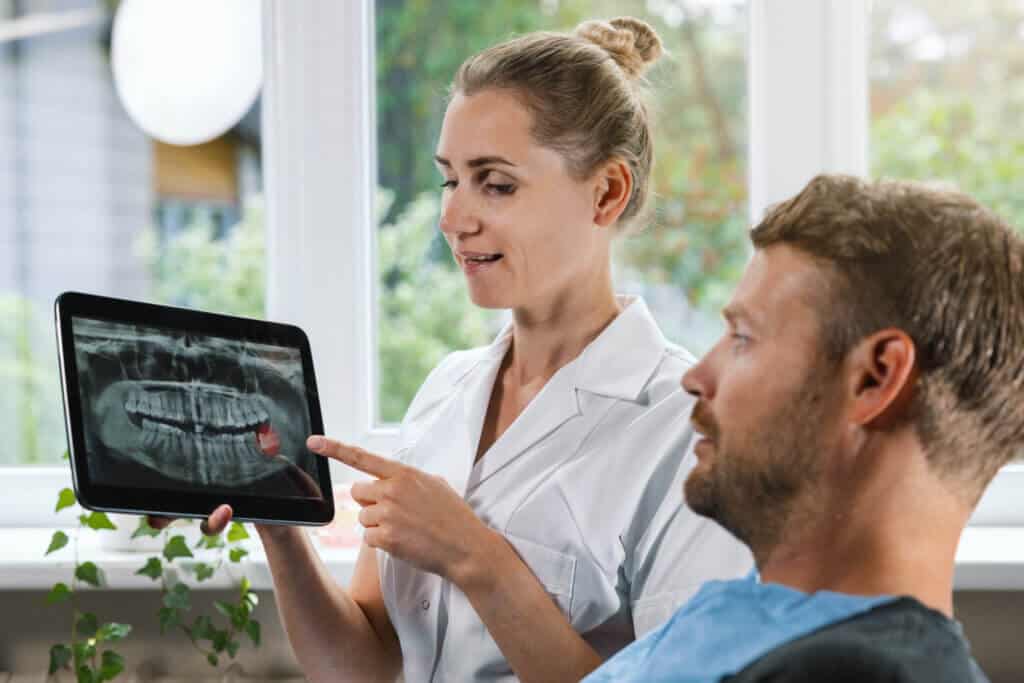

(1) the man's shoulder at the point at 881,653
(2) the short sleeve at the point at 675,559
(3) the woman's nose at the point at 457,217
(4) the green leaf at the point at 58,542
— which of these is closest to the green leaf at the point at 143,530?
(4) the green leaf at the point at 58,542

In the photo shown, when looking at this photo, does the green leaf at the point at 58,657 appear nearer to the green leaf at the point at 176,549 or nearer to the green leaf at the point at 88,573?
the green leaf at the point at 88,573

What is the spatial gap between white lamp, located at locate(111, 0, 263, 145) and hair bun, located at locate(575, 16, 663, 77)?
965mm

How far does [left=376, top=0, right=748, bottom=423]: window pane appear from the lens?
2320mm

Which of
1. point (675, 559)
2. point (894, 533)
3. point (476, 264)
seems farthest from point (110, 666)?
point (894, 533)

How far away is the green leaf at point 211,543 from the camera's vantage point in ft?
6.72

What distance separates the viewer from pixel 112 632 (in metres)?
1.99

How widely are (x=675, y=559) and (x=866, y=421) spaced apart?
420mm

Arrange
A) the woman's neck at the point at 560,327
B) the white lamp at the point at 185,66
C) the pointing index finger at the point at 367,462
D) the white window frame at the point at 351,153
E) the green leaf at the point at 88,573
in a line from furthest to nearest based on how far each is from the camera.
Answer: the white lamp at the point at 185,66, the white window frame at the point at 351,153, the green leaf at the point at 88,573, the woman's neck at the point at 560,327, the pointing index finger at the point at 367,462

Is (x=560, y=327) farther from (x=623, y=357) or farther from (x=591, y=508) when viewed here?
(x=591, y=508)

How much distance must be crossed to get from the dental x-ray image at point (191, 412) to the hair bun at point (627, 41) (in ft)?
1.83

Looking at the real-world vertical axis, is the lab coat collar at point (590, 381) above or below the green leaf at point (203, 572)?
above

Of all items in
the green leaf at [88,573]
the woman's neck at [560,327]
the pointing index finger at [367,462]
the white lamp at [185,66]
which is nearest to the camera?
the pointing index finger at [367,462]

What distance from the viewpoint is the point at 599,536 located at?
1.42 m

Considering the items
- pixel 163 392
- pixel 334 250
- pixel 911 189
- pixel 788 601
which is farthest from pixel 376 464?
pixel 334 250
